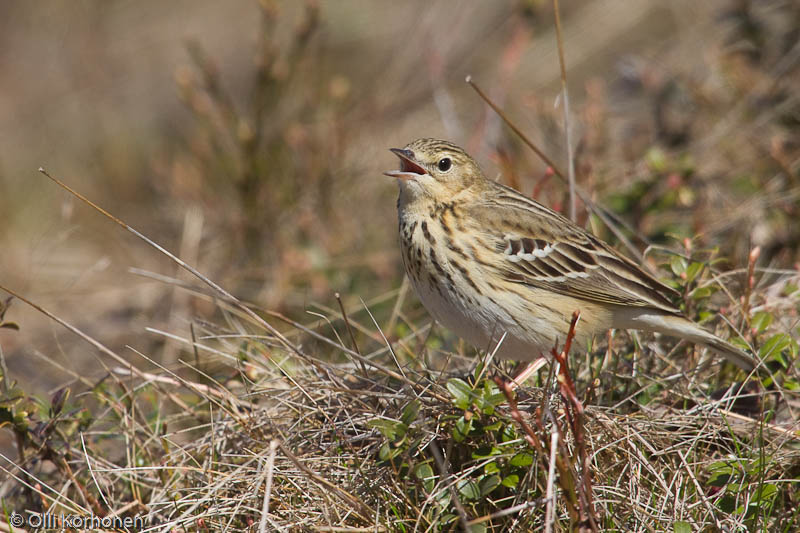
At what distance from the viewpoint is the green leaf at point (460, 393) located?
10.2ft

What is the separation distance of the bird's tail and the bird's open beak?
4.06 feet

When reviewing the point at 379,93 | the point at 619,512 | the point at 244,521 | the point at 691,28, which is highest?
the point at 691,28

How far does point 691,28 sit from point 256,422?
5.83m

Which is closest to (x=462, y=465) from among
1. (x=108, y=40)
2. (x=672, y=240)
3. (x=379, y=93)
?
(x=672, y=240)

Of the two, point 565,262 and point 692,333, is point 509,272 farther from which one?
point 692,333

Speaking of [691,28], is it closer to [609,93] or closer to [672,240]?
[609,93]

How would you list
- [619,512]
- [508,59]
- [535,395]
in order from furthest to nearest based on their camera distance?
[508,59]
[535,395]
[619,512]

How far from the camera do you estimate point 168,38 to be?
35.8ft

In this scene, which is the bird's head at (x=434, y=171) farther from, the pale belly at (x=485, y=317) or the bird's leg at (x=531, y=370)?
the bird's leg at (x=531, y=370)

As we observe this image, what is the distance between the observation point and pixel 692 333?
3842 mm


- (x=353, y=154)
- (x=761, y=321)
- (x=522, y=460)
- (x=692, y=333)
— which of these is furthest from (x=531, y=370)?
(x=353, y=154)

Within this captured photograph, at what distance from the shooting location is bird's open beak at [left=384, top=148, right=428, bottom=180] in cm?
406

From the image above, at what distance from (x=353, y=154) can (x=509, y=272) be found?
3.57 m

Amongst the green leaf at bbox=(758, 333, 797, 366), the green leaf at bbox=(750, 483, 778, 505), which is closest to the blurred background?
the green leaf at bbox=(758, 333, 797, 366)
